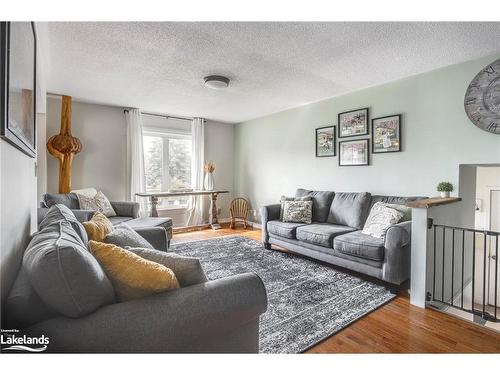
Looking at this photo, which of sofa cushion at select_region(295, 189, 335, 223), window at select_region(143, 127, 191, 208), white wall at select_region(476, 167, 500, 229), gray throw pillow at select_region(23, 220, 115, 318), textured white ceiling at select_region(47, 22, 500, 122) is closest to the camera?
gray throw pillow at select_region(23, 220, 115, 318)

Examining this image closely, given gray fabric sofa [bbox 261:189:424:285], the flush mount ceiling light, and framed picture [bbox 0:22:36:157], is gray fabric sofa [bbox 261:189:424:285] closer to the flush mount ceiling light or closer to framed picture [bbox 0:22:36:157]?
the flush mount ceiling light

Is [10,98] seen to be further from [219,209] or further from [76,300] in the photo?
[219,209]

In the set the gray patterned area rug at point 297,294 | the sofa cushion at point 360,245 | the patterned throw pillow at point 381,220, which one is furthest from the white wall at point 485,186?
the gray patterned area rug at point 297,294

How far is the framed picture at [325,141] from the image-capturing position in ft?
13.6

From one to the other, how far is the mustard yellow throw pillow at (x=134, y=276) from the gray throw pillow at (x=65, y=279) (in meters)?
0.10

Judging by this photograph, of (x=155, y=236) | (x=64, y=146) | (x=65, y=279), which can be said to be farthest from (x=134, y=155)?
(x=65, y=279)

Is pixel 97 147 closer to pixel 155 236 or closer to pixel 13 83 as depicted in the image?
pixel 155 236

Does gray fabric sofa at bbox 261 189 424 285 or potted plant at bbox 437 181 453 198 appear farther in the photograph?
potted plant at bbox 437 181 453 198

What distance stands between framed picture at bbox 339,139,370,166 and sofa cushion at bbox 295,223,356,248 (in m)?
1.02

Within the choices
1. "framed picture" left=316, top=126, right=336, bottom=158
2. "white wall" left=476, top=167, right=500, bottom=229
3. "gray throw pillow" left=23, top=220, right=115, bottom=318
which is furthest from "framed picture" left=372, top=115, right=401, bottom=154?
"gray throw pillow" left=23, top=220, right=115, bottom=318

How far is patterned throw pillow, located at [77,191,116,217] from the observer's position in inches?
147

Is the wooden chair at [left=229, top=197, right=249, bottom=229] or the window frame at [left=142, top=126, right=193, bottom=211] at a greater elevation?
the window frame at [left=142, top=126, right=193, bottom=211]

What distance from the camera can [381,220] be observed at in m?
2.84
